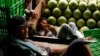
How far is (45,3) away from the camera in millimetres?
7039

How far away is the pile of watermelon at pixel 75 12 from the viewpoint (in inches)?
272

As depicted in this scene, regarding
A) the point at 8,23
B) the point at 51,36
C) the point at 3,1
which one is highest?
the point at 3,1

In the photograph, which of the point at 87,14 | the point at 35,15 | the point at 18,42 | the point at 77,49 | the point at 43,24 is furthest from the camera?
the point at 87,14

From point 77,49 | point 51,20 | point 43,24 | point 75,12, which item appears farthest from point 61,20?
point 77,49

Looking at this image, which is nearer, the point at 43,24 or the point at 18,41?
the point at 18,41

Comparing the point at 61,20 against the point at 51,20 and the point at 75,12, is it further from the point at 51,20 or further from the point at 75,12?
the point at 75,12

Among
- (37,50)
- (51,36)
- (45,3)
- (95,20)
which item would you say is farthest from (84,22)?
(37,50)

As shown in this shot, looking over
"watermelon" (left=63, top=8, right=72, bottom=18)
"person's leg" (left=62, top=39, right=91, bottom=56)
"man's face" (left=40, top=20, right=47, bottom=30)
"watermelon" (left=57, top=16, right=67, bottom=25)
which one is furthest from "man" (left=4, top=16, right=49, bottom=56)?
"watermelon" (left=63, top=8, right=72, bottom=18)

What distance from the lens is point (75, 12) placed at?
6.95m

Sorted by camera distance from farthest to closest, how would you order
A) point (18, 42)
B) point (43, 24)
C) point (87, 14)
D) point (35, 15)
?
1. point (87, 14)
2. point (35, 15)
3. point (43, 24)
4. point (18, 42)

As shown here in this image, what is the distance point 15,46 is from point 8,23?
33 cm

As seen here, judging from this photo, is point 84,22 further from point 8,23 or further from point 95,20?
point 8,23

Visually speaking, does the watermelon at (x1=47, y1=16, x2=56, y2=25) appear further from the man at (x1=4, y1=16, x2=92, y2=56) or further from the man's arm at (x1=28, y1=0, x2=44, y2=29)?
the man at (x1=4, y1=16, x2=92, y2=56)

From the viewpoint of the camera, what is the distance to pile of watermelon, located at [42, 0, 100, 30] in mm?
6898
